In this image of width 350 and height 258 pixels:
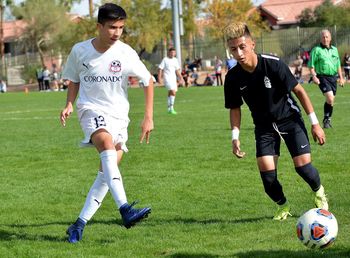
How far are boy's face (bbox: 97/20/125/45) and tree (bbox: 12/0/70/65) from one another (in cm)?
7111

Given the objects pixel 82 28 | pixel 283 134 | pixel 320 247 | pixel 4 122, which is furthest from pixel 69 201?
pixel 82 28

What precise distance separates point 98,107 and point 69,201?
2.28 meters

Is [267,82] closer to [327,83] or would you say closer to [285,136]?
[285,136]

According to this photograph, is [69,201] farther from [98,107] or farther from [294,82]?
[294,82]

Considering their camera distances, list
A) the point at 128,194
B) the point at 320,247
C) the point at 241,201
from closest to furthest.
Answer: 1. the point at 320,247
2. the point at 241,201
3. the point at 128,194

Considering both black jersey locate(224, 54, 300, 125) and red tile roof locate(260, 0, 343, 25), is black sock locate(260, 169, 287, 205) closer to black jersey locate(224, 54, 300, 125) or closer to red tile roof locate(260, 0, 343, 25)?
black jersey locate(224, 54, 300, 125)

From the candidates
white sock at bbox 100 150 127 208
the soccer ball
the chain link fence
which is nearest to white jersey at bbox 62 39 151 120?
white sock at bbox 100 150 127 208

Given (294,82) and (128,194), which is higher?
(294,82)

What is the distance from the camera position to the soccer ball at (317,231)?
590 centimetres

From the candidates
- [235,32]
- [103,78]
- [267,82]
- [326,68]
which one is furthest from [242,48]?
[326,68]

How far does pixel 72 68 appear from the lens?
7.04 metres

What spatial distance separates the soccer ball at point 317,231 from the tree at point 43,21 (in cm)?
7232

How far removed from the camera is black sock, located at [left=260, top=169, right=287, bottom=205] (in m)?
7.13

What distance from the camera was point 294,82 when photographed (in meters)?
6.96
